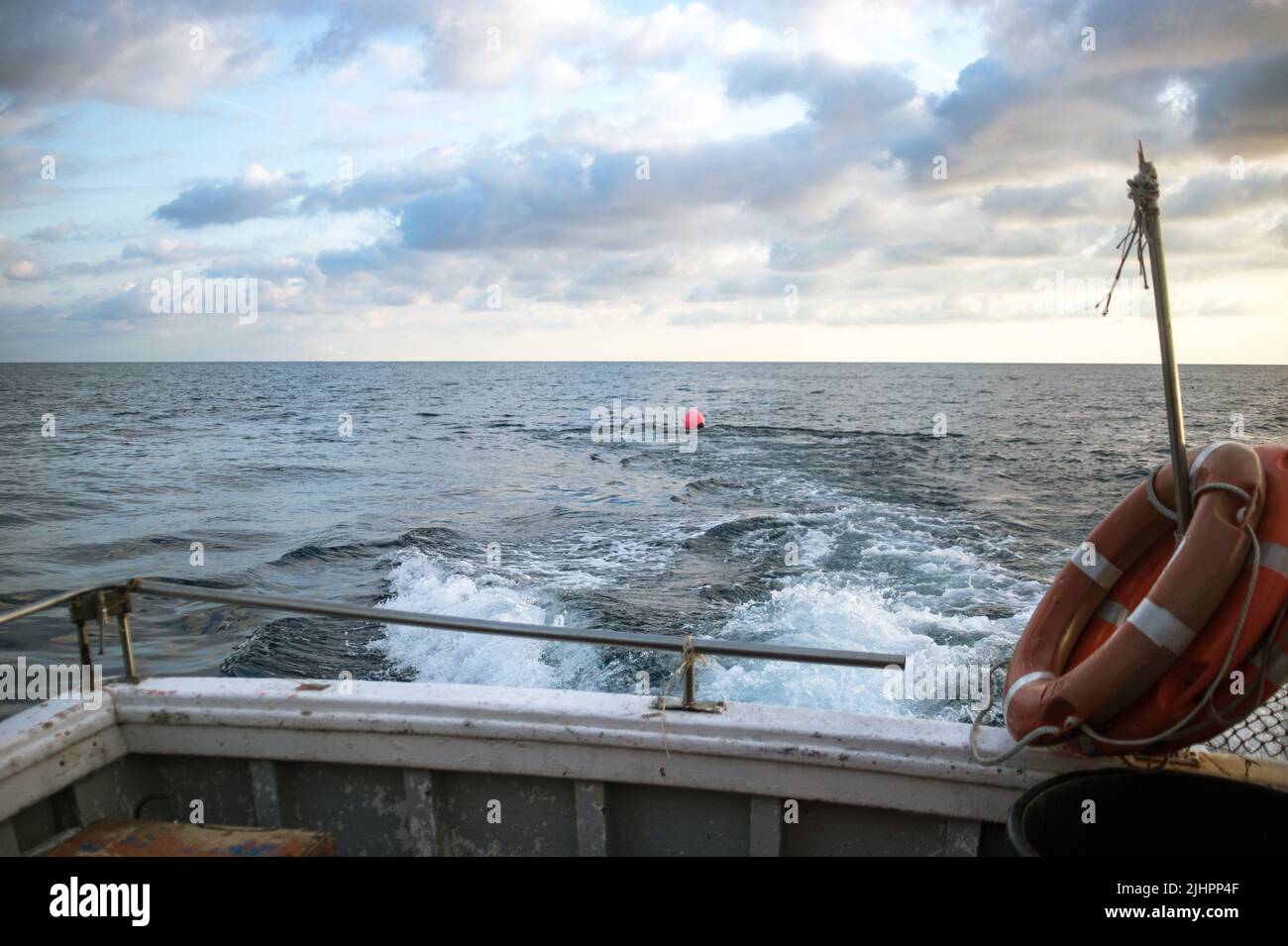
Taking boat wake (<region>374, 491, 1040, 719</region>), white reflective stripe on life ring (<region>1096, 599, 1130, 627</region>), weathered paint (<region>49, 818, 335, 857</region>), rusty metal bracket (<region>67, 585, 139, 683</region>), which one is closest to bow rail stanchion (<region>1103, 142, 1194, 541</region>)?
white reflective stripe on life ring (<region>1096, 599, 1130, 627</region>)

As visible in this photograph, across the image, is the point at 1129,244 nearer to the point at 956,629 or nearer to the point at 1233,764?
the point at 1233,764

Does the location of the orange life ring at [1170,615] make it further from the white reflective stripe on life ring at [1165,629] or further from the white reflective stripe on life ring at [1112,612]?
the white reflective stripe on life ring at [1112,612]

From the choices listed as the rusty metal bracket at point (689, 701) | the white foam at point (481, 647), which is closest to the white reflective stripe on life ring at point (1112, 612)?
the rusty metal bracket at point (689, 701)

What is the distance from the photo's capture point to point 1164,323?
2426mm

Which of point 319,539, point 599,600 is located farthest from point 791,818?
point 319,539

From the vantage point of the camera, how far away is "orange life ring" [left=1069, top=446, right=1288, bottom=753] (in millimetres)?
2133

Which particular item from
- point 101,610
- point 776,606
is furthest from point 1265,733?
point 776,606

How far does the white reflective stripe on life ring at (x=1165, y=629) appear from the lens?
2186 mm

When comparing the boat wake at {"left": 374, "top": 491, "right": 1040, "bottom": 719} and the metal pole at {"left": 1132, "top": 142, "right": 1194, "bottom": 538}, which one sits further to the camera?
the boat wake at {"left": 374, "top": 491, "right": 1040, "bottom": 719}

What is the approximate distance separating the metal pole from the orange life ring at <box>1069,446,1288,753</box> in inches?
7.6

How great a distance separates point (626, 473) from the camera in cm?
2097

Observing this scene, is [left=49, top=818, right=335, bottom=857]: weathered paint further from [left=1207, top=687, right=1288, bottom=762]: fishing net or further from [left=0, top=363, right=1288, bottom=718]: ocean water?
[left=0, top=363, right=1288, bottom=718]: ocean water

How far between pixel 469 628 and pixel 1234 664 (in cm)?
195

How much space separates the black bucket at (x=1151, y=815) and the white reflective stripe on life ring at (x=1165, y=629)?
1.10 feet
